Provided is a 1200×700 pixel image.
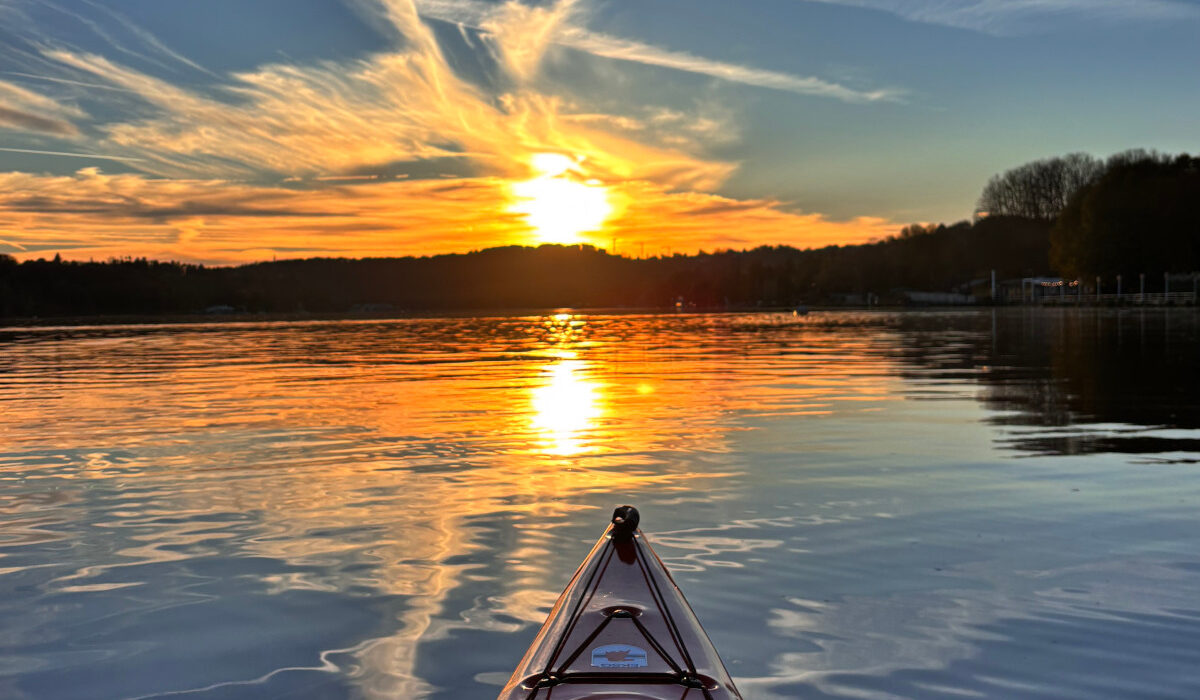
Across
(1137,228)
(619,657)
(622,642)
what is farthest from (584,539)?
(1137,228)

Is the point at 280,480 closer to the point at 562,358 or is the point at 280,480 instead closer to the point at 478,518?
the point at 478,518

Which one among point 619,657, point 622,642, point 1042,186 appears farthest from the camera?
Result: point 1042,186

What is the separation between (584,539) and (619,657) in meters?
4.29

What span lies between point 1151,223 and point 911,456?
12045cm

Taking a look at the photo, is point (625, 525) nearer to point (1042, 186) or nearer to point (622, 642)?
point (622, 642)

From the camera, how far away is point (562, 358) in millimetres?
36969

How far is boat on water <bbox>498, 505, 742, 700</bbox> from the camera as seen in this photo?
14.6ft

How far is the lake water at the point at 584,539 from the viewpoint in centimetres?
592

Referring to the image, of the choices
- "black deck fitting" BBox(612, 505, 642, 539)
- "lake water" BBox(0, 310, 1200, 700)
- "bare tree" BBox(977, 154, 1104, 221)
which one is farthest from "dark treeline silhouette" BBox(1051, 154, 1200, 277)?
"black deck fitting" BBox(612, 505, 642, 539)

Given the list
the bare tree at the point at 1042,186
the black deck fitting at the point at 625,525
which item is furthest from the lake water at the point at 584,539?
the bare tree at the point at 1042,186

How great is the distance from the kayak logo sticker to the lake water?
1.15 meters

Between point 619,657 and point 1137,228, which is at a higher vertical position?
point 1137,228

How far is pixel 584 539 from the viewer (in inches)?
352

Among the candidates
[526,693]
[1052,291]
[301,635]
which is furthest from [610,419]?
[1052,291]
